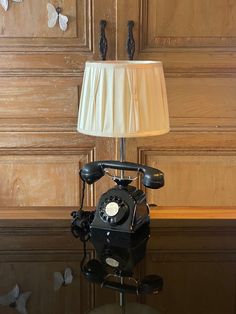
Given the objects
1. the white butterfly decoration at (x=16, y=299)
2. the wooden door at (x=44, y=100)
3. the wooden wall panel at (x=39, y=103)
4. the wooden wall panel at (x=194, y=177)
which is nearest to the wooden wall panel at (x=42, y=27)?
the wooden door at (x=44, y=100)

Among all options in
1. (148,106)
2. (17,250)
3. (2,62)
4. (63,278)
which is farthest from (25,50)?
(63,278)

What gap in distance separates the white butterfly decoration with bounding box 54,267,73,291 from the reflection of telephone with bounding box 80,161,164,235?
0.20m

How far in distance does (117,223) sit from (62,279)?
24 cm

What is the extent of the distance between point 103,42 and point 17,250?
1.09 meters

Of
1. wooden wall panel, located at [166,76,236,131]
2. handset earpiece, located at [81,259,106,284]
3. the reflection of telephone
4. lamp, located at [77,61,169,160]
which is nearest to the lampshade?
lamp, located at [77,61,169,160]

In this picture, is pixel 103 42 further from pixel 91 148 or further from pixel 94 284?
pixel 94 284

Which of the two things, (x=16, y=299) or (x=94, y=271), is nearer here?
(x=16, y=299)

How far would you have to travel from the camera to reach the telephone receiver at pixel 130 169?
123cm

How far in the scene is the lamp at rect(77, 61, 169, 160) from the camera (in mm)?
1260

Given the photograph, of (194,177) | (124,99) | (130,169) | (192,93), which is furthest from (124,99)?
(194,177)

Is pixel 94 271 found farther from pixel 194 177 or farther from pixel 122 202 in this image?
pixel 194 177

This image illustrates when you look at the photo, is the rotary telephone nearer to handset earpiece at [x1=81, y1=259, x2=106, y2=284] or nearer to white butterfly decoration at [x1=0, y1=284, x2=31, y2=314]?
handset earpiece at [x1=81, y1=259, x2=106, y2=284]

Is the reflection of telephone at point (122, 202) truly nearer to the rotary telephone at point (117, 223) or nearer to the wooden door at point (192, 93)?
the rotary telephone at point (117, 223)

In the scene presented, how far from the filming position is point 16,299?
0.96m
